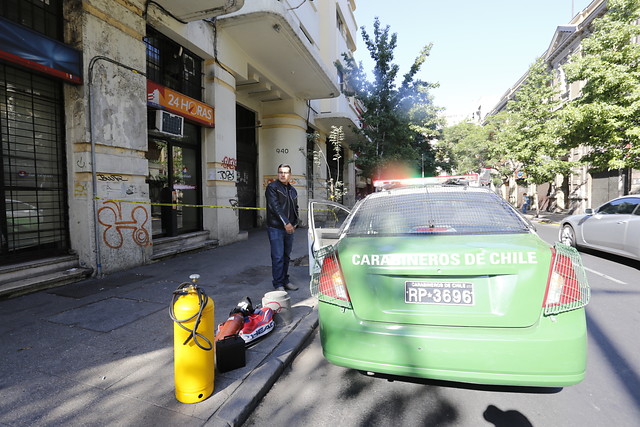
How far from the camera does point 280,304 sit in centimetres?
371

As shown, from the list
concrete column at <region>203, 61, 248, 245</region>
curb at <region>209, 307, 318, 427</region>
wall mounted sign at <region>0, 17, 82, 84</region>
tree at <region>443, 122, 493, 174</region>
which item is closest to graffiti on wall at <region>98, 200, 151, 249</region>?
wall mounted sign at <region>0, 17, 82, 84</region>

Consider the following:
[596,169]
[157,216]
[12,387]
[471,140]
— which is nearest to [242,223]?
[157,216]

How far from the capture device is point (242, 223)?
12.9 m

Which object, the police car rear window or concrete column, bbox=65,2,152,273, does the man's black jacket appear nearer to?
the police car rear window

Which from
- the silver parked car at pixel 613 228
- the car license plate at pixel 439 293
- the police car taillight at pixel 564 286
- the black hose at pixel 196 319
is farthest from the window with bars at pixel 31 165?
the silver parked car at pixel 613 228

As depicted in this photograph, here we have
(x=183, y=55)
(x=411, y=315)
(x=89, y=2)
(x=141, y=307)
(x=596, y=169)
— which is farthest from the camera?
(x=596, y=169)

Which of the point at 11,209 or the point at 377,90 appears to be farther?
the point at 377,90

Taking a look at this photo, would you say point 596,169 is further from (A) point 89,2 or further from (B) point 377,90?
(A) point 89,2

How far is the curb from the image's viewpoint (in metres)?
2.19

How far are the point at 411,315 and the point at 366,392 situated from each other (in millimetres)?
878

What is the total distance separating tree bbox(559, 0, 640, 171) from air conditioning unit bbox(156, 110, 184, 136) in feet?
47.9

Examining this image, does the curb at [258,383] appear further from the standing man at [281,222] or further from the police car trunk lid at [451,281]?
the standing man at [281,222]

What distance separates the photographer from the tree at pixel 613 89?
483 inches

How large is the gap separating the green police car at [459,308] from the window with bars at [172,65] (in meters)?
7.52
